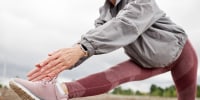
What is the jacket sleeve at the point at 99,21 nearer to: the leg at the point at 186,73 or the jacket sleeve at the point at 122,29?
the jacket sleeve at the point at 122,29

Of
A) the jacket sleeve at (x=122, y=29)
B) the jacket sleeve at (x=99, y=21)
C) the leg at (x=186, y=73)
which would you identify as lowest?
the leg at (x=186, y=73)

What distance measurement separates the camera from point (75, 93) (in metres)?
2.54

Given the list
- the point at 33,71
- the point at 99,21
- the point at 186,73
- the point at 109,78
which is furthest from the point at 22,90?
the point at 186,73

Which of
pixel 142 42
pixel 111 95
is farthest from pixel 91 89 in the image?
pixel 111 95

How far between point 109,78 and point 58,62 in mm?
469

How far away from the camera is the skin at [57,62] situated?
95.2 inches

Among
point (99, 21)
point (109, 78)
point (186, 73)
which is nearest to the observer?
A: point (109, 78)

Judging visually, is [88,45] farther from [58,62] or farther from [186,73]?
[186,73]

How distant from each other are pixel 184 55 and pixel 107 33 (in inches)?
34.1

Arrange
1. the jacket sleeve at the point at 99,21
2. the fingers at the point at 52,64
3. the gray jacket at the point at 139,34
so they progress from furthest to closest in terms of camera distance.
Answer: the jacket sleeve at the point at 99,21 < the gray jacket at the point at 139,34 < the fingers at the point at 52,64

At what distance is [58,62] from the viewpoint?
95.0 inches

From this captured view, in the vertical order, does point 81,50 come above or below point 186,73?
above

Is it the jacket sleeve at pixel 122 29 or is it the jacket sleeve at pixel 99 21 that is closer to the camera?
the jacket sleeve at pixel 122 29

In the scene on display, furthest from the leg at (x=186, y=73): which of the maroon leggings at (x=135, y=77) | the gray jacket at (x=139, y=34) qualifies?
the gray jacket at (x=139, y=34)
